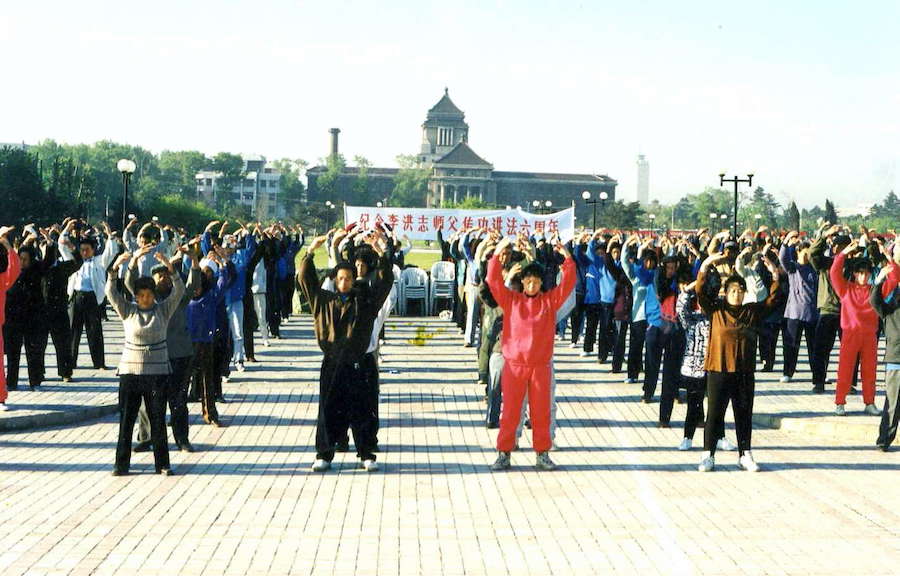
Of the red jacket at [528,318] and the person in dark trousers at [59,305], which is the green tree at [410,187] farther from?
the red jacket at [528,318]

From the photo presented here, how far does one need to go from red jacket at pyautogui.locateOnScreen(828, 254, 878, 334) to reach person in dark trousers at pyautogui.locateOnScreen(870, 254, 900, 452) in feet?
3.13

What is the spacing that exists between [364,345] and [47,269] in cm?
585

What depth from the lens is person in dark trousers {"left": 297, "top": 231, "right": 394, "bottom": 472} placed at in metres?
9.17

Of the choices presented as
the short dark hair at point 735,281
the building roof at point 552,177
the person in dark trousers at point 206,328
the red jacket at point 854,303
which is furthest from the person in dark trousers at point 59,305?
the building roof at point 552,177

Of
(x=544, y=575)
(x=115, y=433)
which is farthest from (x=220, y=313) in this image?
(x=544, y=575)

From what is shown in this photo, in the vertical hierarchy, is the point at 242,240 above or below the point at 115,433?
above

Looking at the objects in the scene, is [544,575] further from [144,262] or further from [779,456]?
[144,262]

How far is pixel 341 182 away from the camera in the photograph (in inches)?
7077

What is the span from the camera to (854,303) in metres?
12.1

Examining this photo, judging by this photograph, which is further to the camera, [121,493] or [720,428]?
[720,428]

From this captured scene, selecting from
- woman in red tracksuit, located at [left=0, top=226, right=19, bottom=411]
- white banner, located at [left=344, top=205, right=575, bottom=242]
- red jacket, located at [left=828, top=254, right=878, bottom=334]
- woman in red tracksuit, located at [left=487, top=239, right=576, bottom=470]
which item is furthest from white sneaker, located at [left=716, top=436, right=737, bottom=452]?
white banner, located at [left=344, top=205, right=575, bottom=242]

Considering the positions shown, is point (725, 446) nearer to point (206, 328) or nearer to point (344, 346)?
point (344, 346)

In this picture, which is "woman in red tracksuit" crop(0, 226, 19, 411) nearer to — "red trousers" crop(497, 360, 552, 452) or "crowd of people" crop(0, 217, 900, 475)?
"crowd of people" crop(0, 217, 900, 475)

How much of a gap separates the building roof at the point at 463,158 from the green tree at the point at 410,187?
5328mm
